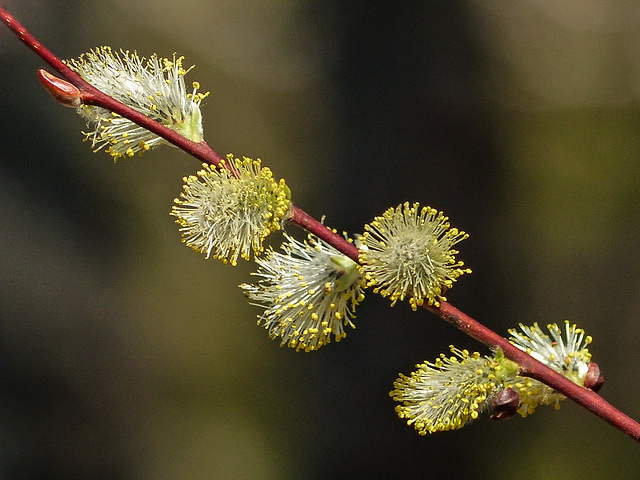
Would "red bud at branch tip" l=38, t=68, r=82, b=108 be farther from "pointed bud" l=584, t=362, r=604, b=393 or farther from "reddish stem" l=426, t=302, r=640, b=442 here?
"pointed bud" l=584, t=362, r=604, b=393

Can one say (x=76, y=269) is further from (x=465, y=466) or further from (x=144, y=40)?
(x=465, y=466)

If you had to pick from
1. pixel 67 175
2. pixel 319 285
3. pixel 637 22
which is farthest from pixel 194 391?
pixel 637 22

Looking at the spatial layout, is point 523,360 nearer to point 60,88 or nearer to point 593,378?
point 593,378

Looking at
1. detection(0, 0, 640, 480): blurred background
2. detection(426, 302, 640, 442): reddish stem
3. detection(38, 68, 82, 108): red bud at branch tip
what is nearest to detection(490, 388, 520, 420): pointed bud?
detection(426, 302, 640, 442): reddish stem

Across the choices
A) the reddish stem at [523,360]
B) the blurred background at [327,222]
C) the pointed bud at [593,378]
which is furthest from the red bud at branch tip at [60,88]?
the blurred background at [327,222]

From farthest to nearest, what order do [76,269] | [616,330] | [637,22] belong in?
[76,269]
[616,330]
[637,22]

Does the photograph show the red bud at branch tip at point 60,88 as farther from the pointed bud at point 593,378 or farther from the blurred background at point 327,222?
the blurred background at point 327,222
